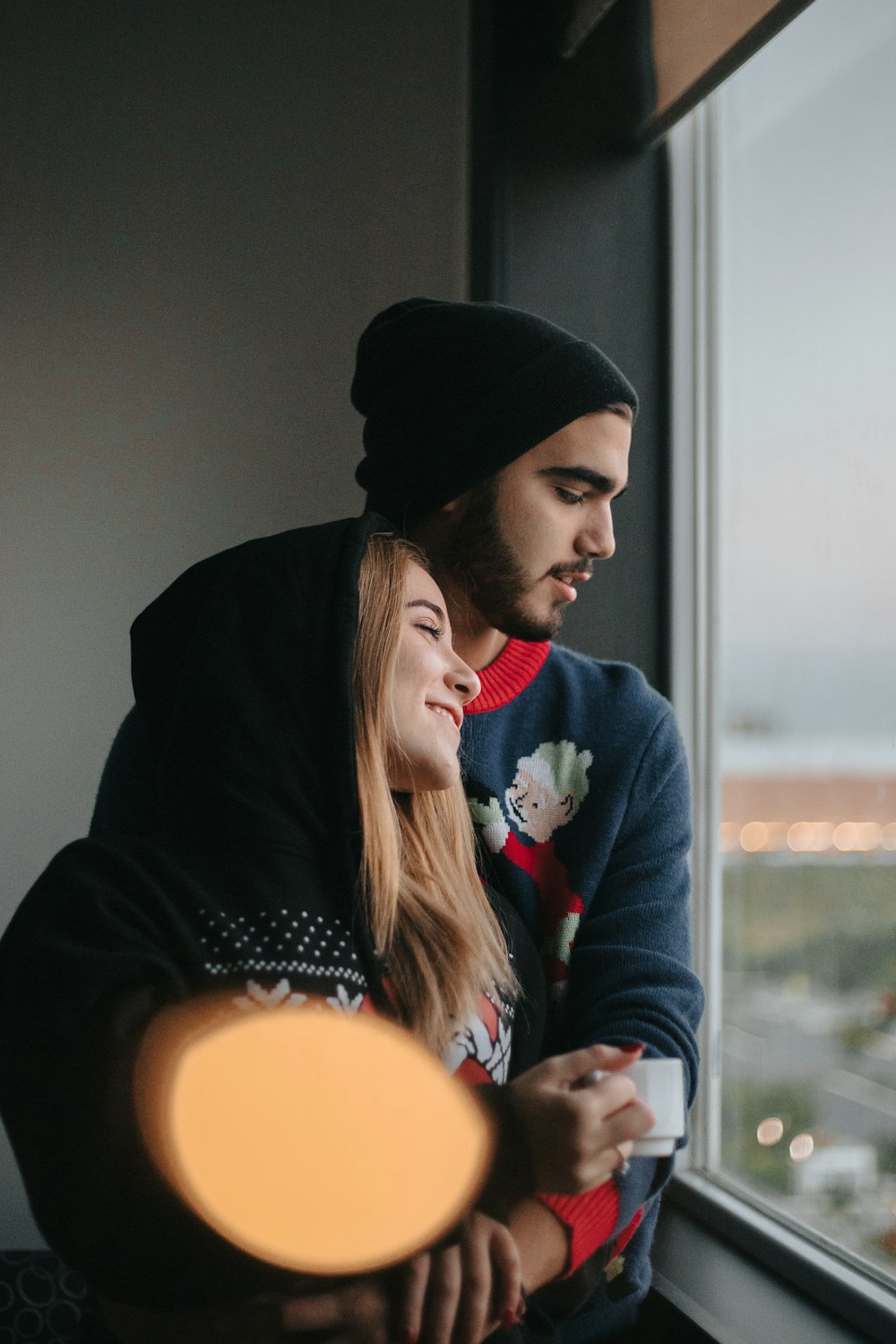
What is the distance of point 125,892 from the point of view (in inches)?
22.3

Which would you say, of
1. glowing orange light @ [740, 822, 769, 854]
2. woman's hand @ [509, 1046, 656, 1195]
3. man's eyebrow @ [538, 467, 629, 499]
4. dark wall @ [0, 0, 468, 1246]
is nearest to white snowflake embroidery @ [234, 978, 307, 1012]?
woman's hand @ [509, 1046, 656, 1195]

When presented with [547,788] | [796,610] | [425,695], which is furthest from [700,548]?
[425,695]

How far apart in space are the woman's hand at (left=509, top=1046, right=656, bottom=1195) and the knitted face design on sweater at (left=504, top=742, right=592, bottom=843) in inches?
10.2

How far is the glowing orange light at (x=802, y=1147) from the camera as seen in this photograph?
0.88 meters

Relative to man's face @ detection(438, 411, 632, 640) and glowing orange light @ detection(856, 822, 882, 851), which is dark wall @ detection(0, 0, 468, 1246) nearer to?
man's face @ detection(438, 411, 632, 640)

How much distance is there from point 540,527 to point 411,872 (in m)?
0.29

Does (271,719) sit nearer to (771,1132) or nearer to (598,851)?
(598,851)

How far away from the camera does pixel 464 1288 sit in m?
0.54

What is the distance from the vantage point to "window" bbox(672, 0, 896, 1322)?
873 millimetres

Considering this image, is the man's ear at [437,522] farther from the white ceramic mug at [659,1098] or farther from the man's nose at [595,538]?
the white ceramic mug at [659,1098]

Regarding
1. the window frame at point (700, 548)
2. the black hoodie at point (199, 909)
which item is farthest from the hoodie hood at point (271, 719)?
the window frame at point (700, 548)

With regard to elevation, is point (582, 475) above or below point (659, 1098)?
above

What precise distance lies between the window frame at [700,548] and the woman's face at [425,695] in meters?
0.53

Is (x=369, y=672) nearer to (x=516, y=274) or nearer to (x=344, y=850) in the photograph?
(x=344, y=850)
